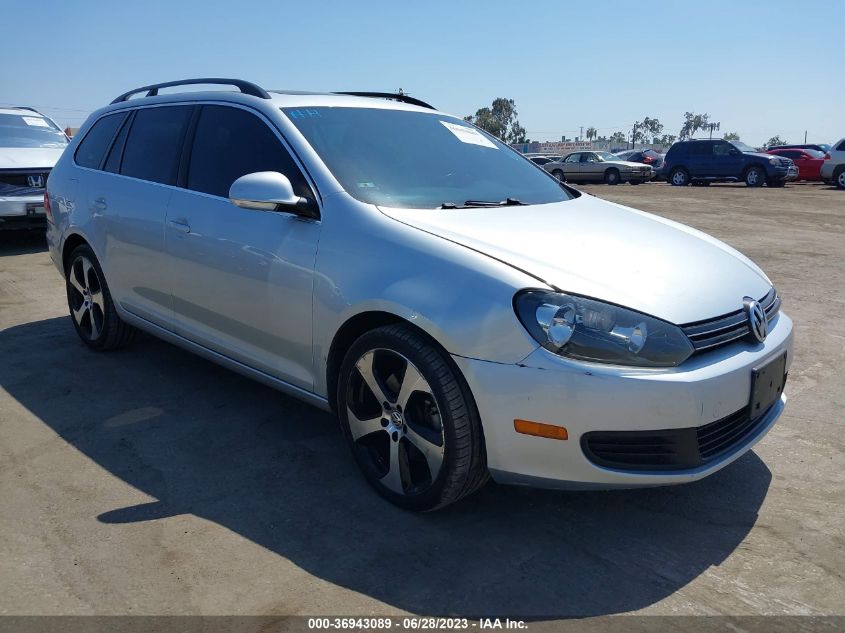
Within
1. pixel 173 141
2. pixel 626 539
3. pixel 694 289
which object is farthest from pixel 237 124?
pixel 626 539

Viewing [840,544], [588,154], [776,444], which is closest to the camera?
[840,544]

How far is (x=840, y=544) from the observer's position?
2746 millimetres

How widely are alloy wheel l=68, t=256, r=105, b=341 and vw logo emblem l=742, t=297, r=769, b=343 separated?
153 inches

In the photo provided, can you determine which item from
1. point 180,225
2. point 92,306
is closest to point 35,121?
point 92,306

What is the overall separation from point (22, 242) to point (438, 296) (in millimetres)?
9210

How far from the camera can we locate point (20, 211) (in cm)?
878

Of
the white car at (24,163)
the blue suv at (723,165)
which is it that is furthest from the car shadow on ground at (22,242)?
the blue suv at (723,165)

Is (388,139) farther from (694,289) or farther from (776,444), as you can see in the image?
(776,444)

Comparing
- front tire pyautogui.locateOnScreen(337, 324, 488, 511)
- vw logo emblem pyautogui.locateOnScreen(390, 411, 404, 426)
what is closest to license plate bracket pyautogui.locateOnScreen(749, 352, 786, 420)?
front tire pyautogui.locateOnScreen(337, 324, 488, 511)

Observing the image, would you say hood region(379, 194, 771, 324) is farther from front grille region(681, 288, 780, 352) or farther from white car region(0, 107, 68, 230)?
white car region(0, 107, 68, 230)

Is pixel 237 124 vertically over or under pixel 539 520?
over

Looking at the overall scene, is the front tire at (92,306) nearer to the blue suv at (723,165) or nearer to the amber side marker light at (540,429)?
the amber side marker light at (540,429)

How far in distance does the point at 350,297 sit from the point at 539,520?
1167 millimetres

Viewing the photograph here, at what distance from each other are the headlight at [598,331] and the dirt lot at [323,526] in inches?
29.9
